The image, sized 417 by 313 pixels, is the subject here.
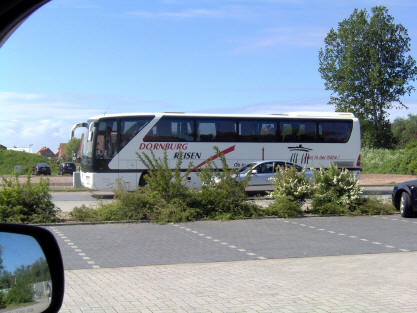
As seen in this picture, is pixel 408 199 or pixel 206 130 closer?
pixel 408 199

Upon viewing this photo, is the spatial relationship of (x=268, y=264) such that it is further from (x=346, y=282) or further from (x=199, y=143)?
(x=199, y=143)

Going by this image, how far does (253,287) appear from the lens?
306 inches

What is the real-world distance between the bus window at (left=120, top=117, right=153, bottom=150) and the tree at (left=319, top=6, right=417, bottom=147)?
42103mm

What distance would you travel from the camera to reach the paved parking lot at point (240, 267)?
273 inches

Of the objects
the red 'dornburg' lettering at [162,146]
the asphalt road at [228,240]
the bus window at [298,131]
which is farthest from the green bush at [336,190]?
the bus window at [298,131]

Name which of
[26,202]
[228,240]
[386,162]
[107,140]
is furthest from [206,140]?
[386,162]

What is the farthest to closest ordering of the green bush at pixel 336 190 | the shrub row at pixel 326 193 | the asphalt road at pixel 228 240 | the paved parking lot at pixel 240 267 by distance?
1. the green bush at pixel 336 190
2. the shrub row at pixel 326 193
3. the asphalt road at pixel 228 240
4. the paved parking lot at pixel 240 267

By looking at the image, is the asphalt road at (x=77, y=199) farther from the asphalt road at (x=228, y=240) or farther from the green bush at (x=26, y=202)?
the asphalt road at (x=228, y=240)

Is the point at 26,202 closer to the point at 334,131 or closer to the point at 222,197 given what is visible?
the point at 222,197

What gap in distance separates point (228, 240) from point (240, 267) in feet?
9.72

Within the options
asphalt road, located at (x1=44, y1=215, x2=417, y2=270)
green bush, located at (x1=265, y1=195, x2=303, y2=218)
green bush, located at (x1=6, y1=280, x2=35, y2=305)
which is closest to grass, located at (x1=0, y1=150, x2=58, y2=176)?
green bush, located at (x1=265, y1=195, x2=303, y2=218)

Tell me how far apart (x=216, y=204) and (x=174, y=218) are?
156 centimetres

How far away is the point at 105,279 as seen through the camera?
8234 millimetres

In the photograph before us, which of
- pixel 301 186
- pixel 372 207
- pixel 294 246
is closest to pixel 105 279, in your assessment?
pixel 294 246
